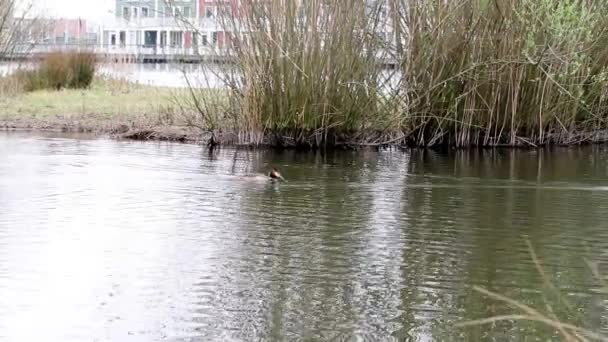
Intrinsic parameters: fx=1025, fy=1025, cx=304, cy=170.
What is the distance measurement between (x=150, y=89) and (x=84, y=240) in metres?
20.2

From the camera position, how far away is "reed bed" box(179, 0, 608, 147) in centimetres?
1688

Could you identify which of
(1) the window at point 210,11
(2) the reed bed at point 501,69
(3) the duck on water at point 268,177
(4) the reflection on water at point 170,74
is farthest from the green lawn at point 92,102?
(3) the duck on water at point 268,177

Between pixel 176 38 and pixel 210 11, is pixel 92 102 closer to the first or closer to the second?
pixel 176 38

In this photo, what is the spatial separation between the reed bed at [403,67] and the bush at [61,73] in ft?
35.8

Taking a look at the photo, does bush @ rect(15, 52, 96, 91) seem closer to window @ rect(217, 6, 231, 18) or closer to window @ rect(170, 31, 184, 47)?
window @ rect(170, 31, 184, 47)

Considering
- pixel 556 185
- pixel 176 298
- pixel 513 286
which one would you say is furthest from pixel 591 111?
pixel 176 298

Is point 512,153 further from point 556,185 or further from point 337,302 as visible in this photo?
point 337,302

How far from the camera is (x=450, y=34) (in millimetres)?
17750

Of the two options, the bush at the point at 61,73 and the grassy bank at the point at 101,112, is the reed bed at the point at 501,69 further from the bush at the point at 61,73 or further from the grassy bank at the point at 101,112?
the bush at the point at 61,73

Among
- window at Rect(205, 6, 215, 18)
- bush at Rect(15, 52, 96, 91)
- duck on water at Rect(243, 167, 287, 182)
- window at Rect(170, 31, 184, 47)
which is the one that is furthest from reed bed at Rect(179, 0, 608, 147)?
bush at Rect(15, 52, 96, 91)

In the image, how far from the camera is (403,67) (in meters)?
17.9

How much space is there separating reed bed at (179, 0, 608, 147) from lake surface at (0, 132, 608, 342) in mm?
2105

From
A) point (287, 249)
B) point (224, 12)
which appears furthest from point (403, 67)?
point (287, 249)

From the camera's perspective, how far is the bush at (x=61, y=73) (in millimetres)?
27750
